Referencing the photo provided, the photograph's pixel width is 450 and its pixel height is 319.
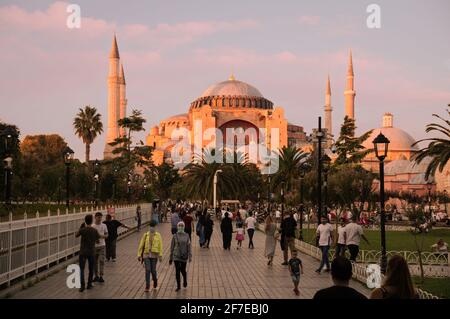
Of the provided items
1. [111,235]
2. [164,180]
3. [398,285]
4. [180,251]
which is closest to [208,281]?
[180,251]

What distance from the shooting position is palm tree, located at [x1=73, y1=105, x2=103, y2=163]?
58.9m

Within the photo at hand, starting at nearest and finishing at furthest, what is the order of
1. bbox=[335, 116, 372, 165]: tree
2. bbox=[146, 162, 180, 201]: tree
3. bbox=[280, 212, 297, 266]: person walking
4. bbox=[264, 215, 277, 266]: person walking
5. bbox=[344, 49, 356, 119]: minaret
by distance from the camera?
bbox=[280, 212, 297, 266]: person walking, bbox=[264, 215, 277, 266]: person walking, bbox=[335, 116, 372, 165]: tree, bbox=[146, 162, 180, 201]: tree, bbox=[344, 49, 356, 119]: minaret

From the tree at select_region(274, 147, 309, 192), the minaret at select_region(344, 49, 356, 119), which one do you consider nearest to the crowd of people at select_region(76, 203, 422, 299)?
the tree at select_region(274, 147, 309, 192)

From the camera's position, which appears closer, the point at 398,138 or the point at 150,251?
the point at 150,251

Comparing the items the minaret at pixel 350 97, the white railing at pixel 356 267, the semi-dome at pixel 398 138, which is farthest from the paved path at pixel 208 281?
the semi-dome at pixel 398 138

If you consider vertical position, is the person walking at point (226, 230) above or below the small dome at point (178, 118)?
below

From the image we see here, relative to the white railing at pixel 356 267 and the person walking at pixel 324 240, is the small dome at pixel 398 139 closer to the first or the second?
the white railing at pixel 356 267

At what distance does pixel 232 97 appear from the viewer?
440ft

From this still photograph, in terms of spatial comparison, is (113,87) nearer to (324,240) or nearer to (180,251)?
(324,240)

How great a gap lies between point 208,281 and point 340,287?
9115mm

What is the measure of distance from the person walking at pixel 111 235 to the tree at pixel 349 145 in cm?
3965

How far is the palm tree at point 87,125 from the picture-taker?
58.9 metres

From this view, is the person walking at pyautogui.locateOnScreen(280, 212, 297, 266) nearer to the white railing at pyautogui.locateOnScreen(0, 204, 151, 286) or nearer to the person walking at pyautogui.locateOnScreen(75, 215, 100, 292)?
the white railing at pyautogui.locateOnScreen(0, 204, 151, 286)
